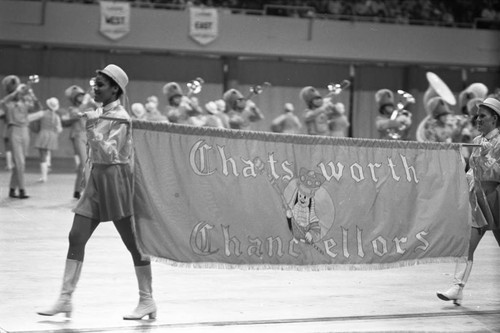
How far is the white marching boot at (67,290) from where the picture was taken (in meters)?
7.14

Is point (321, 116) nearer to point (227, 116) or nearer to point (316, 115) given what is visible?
point (316, 115)

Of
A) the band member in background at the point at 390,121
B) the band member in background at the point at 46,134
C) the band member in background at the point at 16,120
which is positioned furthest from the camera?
the band member in background at the point at 46,134

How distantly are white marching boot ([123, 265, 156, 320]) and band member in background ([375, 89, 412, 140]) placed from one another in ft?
39.3

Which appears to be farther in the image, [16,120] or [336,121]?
[336,121]

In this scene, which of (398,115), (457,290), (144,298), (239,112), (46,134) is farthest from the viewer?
(239,112)

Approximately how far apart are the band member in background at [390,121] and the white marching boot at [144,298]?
12.0 meters

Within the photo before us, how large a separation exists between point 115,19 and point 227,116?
728 centimetres

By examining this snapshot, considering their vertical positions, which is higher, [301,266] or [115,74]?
[115,74]

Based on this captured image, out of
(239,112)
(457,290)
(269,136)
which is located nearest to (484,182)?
(457,290)

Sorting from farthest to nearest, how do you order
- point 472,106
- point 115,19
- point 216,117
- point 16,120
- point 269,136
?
1. point 115,19
2. point 216,117
3. point 472,106
4. point 16,120
5. point 269,136

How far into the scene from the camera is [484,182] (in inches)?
334

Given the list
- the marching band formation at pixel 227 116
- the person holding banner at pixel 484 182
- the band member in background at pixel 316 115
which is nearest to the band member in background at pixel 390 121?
the marching band formation at pixel 227 116

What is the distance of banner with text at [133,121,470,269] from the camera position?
7.54 m

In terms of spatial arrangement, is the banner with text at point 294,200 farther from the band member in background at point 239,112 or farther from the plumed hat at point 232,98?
A: the plumed hat at point 232,98
